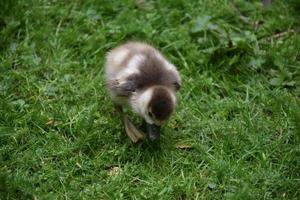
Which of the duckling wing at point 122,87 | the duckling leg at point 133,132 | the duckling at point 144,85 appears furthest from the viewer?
the duckling leg at point 133,132

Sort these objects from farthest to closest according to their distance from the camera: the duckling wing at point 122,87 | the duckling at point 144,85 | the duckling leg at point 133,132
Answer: the duckling leg at point 133,132 < the duckling wing at point 122,87 < the duckling at point 144,85

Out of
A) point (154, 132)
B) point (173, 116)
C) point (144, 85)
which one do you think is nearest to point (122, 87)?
point (144, 85)

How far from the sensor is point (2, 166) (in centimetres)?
402

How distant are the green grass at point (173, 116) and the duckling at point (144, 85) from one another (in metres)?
0.27

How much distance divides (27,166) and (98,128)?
0.60m

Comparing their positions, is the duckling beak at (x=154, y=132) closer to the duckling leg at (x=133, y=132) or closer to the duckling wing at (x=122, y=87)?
the duckling leg at (x=133, y=132)

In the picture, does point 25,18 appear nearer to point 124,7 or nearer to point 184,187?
point 124,7

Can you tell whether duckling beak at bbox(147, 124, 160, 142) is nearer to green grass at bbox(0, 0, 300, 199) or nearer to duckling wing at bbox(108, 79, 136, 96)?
green grass at bbox(0, 0, 300, 199)

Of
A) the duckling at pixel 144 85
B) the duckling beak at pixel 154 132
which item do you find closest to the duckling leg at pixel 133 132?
the duckling at pixel 144 85

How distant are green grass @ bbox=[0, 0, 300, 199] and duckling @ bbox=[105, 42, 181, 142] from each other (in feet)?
0.87

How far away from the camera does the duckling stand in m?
3.92

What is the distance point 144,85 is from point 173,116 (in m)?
0.60

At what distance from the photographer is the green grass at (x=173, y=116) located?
400 cm

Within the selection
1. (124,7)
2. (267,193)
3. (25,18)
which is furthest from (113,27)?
(267,193)
